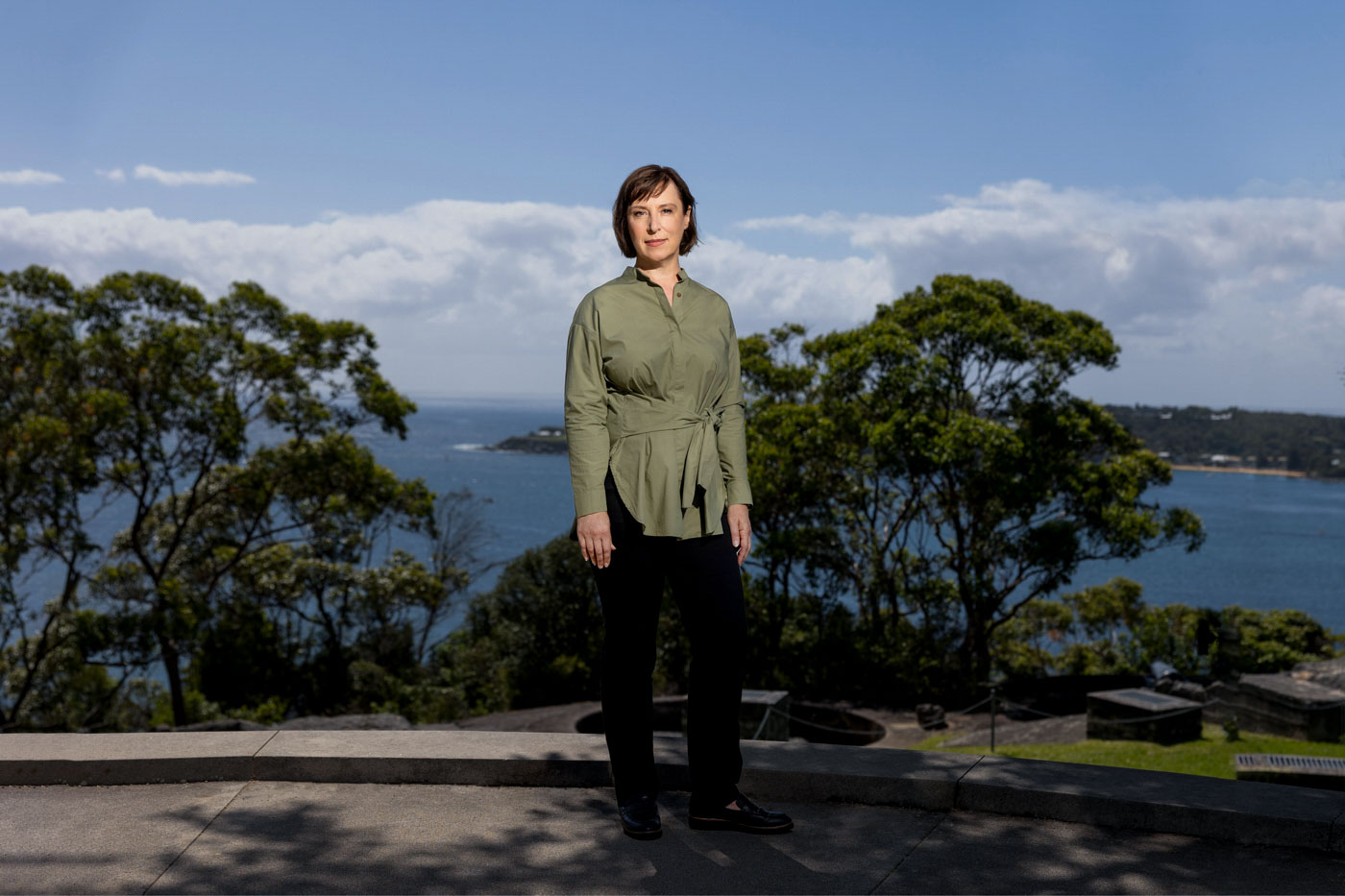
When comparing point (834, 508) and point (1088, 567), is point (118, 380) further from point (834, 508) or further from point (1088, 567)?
point (1088, 567)

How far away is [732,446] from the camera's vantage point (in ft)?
9.87

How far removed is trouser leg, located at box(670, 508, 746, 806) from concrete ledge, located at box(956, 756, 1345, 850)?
2.37ft

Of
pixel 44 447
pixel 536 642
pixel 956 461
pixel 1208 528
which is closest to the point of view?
pixel 44 447

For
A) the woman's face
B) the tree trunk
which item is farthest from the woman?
the tree trunk

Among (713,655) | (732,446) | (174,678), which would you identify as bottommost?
(174,678)

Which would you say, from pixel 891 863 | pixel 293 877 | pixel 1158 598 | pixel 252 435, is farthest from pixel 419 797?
pixel 1158 598

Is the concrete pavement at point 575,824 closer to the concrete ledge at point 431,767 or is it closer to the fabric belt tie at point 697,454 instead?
the concrete ledge at point 431,767

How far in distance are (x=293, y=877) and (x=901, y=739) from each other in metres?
15.7

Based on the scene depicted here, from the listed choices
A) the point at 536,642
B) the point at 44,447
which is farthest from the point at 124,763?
the point at 536,642

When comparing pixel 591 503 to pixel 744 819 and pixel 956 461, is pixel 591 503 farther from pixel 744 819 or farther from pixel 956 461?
pixel 956 461

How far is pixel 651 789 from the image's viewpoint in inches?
117

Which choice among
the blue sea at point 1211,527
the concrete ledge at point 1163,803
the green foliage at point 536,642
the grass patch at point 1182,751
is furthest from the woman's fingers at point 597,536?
the green foliage at point 536,642

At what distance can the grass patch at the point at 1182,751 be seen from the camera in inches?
364

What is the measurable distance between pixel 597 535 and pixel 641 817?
781 millimetres
